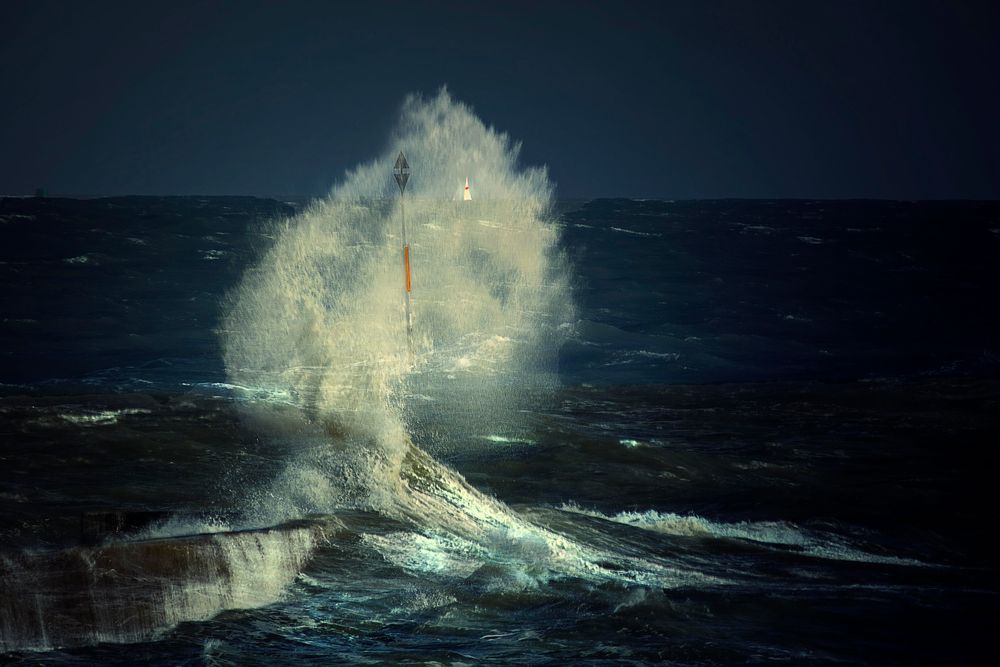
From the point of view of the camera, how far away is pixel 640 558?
938cm

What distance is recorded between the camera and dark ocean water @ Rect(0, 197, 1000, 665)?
24.4 feet

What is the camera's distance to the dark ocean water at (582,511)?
292 inches

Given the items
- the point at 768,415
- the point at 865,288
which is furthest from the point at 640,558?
the point at 865,288

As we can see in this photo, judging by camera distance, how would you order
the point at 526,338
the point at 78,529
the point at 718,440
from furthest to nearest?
the point at 526,338
the point at 718,440
the point at 78,529

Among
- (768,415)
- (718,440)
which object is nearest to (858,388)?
(768,415)

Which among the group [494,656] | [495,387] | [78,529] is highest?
[495,387]

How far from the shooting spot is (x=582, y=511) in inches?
440

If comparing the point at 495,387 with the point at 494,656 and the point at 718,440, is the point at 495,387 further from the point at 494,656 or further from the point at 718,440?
the point at 494,656

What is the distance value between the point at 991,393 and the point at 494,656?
599 inches

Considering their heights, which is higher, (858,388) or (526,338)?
(526,338)

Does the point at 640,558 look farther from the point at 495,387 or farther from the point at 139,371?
the point at 139,371

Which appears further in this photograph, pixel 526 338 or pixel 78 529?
pixel 526 338

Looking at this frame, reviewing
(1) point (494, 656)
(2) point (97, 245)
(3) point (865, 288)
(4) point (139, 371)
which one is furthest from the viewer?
(2) point (97, 245)

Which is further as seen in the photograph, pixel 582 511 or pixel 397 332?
pixel 397 332
